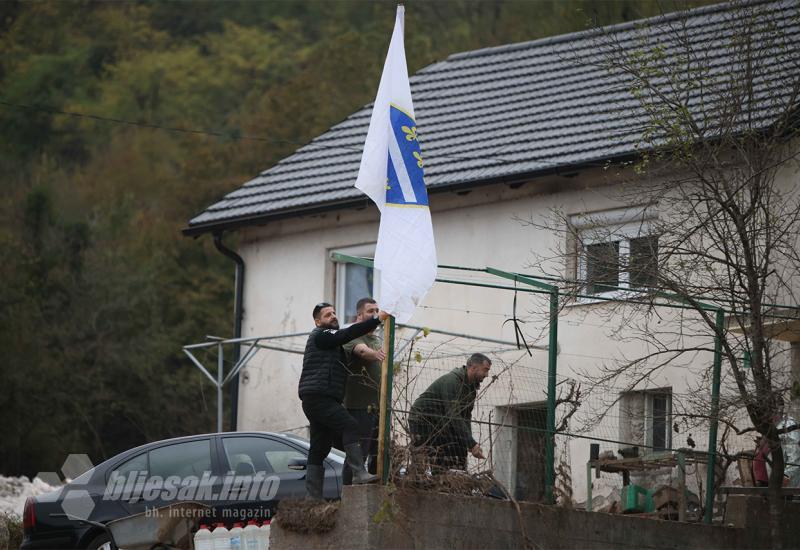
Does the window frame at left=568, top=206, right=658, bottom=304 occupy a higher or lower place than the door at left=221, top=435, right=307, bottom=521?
higher

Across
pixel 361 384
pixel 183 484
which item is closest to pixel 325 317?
pixel 361 384

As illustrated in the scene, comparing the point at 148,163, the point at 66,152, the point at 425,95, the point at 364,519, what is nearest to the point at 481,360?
the point at 364,519

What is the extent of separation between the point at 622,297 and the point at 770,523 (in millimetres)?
2430

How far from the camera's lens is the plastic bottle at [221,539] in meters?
12.7

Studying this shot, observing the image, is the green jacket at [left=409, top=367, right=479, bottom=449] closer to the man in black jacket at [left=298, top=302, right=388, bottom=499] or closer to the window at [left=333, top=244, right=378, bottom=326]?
the man in black jacket at [left=298, top=302, right=388, bottom=499]

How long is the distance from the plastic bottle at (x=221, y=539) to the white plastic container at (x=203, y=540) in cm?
4

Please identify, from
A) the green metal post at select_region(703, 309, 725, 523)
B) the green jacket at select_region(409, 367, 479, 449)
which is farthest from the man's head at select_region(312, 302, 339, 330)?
the green metal post at select_region(703, 309, 725, 523)

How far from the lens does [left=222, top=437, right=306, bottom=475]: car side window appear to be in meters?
13.9

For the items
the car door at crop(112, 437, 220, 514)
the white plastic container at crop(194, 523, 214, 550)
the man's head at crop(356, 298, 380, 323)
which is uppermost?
the man's head at crop(356, 298, 380, 323)

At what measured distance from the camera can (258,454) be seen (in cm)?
1401

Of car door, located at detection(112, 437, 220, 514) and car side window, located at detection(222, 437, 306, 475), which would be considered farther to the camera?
car side window, located at detection(222, 437, 306, 475)

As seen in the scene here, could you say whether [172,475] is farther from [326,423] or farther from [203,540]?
[326,423]

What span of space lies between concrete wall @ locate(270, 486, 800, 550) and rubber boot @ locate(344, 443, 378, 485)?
164mm

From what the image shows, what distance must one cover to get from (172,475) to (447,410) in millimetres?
3628
